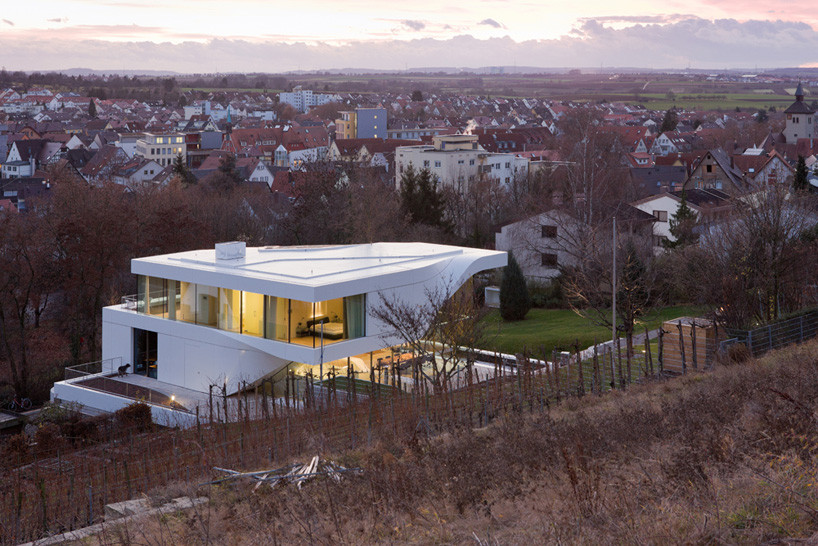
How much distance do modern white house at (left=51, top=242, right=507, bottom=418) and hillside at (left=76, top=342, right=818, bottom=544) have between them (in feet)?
27.7

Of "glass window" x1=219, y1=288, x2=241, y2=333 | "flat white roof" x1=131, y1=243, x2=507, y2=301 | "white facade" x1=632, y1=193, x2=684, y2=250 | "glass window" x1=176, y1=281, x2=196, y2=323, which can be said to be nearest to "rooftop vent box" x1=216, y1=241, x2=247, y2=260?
"flat white roof" x1=131, y1=243, x2=507, y2=301

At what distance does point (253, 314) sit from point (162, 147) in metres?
85.5

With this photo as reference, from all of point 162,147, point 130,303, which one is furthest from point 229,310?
point 162,147

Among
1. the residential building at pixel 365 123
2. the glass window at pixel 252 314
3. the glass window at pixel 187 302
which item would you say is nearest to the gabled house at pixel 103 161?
the residential building at pixel 365 123

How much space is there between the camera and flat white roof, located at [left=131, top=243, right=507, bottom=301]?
20344 mm

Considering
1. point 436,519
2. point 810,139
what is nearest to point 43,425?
point 436,519

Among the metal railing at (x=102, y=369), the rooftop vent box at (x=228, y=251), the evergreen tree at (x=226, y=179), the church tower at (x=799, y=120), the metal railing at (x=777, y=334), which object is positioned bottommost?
the metal railing at (x=102, y=369)

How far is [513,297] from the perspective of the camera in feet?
99.7

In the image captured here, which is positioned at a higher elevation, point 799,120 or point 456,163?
point 799,120

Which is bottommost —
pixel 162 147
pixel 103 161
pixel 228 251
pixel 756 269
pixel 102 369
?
pixel 102 369

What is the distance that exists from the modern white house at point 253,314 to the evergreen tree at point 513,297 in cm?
621

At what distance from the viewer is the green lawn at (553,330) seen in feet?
79.5

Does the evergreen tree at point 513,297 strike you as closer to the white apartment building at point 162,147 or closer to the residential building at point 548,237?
the residential building at point 548,237

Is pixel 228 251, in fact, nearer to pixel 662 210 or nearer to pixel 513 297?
pixel 513 297
